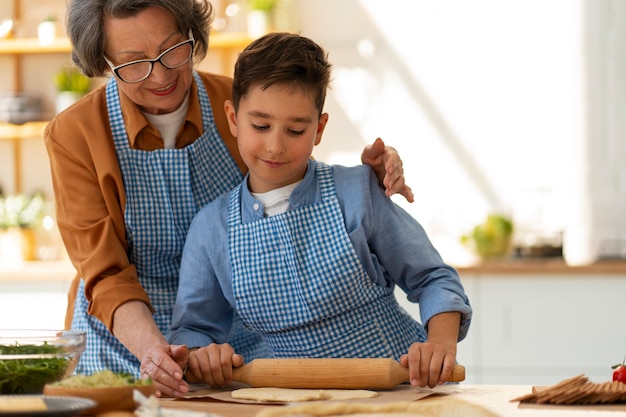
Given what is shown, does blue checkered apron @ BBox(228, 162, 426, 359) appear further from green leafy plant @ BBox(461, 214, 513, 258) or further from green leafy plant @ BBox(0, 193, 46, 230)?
green leafy plant @ BBox(0, 193, 46, 230)

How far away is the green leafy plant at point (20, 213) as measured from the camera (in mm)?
4188

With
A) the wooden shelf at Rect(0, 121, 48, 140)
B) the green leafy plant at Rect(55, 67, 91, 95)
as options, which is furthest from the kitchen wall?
the wooden shelf at Rect(0, 121, 48, 140)

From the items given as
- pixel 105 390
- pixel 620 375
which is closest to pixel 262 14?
pixel 620 375

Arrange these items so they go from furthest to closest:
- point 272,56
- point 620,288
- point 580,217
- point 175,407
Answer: point 580,217, point 620,288, point 272,56, point 175,407

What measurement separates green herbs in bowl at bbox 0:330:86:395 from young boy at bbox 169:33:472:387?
0.97 ft

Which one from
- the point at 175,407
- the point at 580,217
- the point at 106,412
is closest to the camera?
the point at 106,412

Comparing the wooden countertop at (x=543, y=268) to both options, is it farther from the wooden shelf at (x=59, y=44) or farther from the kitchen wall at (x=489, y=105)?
the wooden shelf at (x=59, y=44)

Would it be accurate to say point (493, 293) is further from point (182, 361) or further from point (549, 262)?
point (182, 361)

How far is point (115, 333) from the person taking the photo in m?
1.64

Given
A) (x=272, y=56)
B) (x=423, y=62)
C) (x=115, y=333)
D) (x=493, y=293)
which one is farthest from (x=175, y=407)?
(x=423, y=62)

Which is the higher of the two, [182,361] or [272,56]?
[272,56]

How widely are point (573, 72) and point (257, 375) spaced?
10.2ft

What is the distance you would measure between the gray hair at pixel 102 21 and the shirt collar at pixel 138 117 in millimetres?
77

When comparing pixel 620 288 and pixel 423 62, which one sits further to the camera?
pixel 423 62
